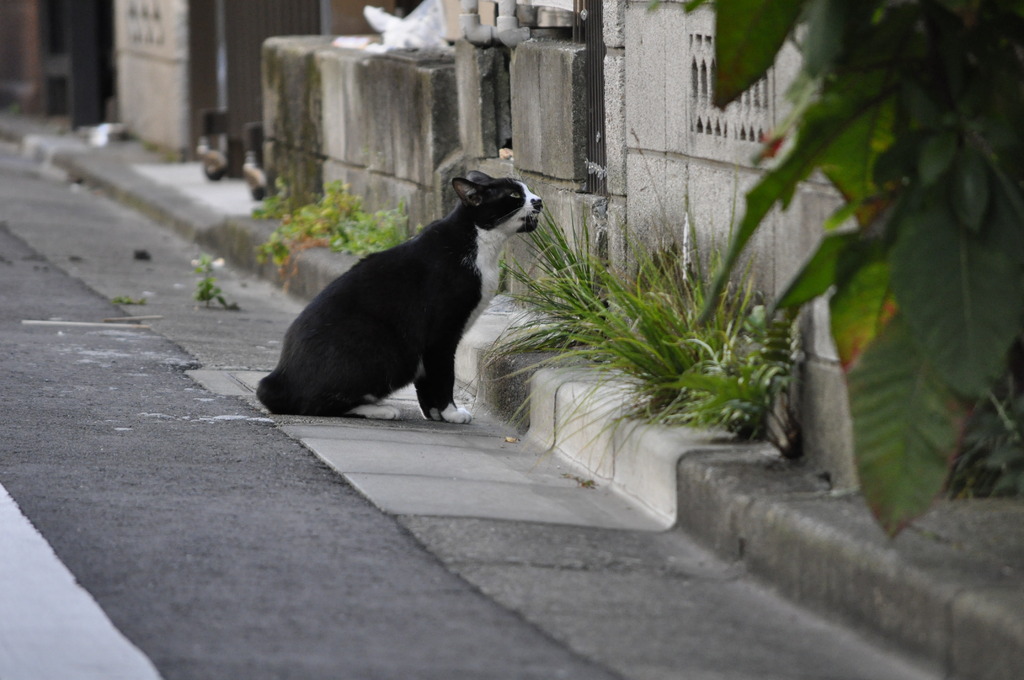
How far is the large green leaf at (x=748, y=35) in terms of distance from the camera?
347 centimetres

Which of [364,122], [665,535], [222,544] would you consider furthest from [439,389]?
[364,122]

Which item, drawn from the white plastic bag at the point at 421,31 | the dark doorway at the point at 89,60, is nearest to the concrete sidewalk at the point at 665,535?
the white plastic bag at the point at 421,31

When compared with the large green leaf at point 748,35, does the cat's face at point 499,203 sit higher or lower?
lower

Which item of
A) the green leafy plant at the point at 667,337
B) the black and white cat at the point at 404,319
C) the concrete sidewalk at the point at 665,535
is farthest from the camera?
the black and white cat at the point at 404,319

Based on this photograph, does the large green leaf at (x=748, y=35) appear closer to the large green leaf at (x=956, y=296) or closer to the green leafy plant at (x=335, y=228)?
the large green leaf at (x=956, y=296)

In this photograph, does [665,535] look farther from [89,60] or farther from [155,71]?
[89,60]

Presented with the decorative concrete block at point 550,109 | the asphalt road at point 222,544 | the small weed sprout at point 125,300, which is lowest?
the small weed sprout at point 125,300

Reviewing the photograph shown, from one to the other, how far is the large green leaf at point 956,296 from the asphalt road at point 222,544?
3.30ft

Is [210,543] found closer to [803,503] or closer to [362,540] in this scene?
[362,540]

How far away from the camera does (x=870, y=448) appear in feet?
11.1

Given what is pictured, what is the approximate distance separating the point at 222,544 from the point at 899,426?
6.01ft

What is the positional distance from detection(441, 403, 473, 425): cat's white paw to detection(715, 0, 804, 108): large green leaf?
2.73m

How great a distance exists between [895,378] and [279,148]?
857 centimetres

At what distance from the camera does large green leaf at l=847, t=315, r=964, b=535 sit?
3.30m
